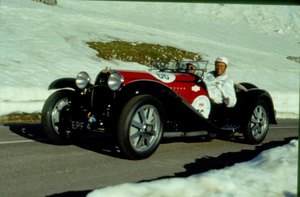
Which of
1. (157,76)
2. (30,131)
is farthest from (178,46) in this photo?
(157,76)

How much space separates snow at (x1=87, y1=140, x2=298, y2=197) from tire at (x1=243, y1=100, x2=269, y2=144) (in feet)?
11.3

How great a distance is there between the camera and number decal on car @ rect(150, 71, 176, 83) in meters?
7.39

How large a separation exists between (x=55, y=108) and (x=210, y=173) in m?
3.48

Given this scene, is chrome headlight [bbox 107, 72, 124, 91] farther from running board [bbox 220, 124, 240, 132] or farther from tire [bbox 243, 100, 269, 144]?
tire [bbox 243, 100, 269, 144]

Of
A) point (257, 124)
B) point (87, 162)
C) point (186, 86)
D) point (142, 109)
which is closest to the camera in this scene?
point (87, 162)

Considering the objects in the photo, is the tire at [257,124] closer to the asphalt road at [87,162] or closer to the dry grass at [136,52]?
the asphalt road at [87,162]

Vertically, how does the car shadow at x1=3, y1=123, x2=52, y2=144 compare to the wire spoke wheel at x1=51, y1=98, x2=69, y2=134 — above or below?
below

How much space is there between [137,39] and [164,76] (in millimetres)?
23139

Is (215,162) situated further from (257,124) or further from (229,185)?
(229,185)

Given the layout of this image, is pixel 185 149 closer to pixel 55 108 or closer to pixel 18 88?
pixel 55 108

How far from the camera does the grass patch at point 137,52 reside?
2481cm

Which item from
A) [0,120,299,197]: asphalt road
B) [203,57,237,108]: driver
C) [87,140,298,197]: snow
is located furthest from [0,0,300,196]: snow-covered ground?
[203,57,237,108]: driver

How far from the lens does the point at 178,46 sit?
1256 inches

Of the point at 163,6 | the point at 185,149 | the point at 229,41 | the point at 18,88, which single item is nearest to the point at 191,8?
the point at 163,6
